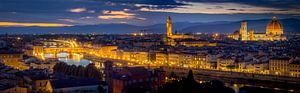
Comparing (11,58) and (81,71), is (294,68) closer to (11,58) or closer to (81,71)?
(81,71)

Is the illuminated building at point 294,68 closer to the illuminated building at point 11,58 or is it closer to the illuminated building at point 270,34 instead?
the illuminated building at point 11,58

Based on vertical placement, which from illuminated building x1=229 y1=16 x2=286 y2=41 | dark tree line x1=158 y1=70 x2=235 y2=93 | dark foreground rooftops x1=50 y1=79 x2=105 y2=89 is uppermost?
illuminated building x1=229 y1=16 x2=286 y2=41

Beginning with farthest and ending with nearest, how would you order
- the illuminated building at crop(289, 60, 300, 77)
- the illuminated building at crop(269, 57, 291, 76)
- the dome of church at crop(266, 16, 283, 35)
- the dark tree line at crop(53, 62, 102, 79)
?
the dome of church at crop(266, 16, 283, 35) → the illuminated building at crop(269, 57, 291, 76) → the illuminated building at crop(289, 60, 300, 77) → the dark tree line at crop(53, 62, 102, 79)

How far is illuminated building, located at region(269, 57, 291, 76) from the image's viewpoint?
2692 centimetres

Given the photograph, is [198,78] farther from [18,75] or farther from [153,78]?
[18,75]

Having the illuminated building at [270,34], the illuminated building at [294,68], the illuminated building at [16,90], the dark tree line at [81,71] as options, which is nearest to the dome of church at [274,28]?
the illuminated building at [270,34]

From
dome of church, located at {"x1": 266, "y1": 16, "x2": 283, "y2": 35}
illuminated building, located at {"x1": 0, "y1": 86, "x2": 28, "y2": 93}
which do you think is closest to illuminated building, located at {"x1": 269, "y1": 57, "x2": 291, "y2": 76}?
illuminated building, located at {"x1": 0, "y1": 86, "x2": 28, "y2": 93}

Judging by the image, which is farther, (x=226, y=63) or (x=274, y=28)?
(x=274, y=28)

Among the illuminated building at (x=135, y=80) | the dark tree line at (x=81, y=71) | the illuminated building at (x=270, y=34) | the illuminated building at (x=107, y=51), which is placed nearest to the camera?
the illuminated building at (x=135, y=80)

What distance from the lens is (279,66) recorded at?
27.7 m

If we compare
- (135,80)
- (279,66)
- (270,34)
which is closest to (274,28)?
(270,34)

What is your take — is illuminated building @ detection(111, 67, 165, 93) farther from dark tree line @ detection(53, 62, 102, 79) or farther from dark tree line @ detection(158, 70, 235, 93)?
dark tree line @ detection(158, 70, 235, 93)

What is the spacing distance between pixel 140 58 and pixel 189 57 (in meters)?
6.29

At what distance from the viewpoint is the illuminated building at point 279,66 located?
88.3 ft
